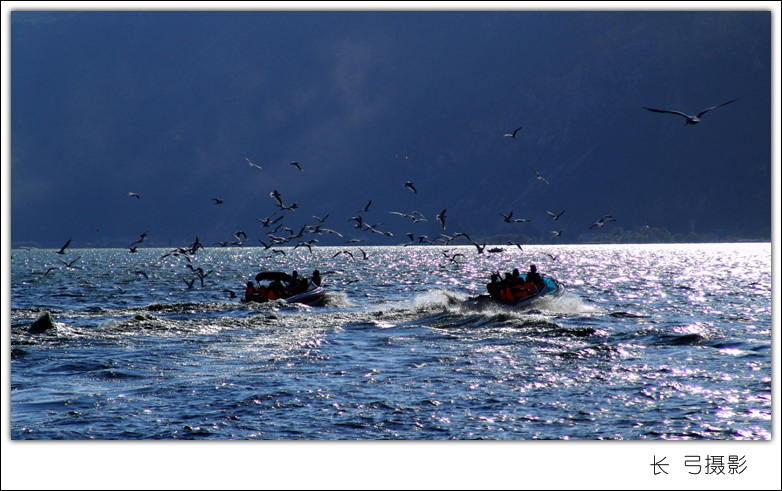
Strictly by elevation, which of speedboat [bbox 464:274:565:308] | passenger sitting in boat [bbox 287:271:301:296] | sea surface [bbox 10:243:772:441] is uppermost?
passenger sitting in boat [bbox 287:271:301:296]

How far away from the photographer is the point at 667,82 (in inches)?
5522

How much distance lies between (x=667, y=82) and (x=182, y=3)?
144m

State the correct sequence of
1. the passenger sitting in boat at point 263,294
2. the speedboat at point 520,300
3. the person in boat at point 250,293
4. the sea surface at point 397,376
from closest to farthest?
the sea surface at point 397,376
the speedboat at point 520,300
the passenger sitting in boat at point 263,294
the person in boat at point 250,293

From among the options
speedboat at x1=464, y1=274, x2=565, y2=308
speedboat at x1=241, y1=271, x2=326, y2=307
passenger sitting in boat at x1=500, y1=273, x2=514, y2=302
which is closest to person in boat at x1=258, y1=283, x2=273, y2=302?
speedboat at x1=241, y1=271, x2=326, y2=307

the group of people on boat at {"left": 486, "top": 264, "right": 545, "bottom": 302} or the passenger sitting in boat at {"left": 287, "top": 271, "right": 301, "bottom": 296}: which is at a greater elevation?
the passenger sitting in boat at {"left": 287, "top": 271, "right": 301, "bottom": 296}

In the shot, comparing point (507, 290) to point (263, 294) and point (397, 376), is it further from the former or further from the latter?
point (397, 376)

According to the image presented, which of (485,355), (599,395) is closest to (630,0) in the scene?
(599,395)

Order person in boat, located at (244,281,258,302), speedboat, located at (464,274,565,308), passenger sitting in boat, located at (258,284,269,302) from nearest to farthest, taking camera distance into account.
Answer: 1. speedboat, located at (464,274,565,308)
2. passenger sitting in boat, located at (258,284,269,302)
3. person in boat, located at (244,281,258,302)

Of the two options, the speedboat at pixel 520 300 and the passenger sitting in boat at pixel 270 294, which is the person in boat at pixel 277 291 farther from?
the speedboat at pixel 520 300

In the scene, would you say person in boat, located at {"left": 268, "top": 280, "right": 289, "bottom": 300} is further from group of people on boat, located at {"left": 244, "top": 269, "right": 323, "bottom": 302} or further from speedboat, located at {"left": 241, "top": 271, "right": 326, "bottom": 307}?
speedboat, located at {"left": 241, "top": 271, "right": 326, "bottom": 307}

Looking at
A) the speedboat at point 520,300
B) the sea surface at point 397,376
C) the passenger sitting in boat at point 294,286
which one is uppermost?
the passenger sitting in boat at point 294,286

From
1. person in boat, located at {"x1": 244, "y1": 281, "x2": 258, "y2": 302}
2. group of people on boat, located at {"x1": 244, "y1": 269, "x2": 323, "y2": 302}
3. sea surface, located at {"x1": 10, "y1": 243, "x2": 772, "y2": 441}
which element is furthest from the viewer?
person in boat, located at {"x1": 244, "y1": 281, "x2": 258, "y2": 302}

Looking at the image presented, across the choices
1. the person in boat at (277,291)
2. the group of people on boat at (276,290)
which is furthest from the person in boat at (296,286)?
the person in boat at (277,291)

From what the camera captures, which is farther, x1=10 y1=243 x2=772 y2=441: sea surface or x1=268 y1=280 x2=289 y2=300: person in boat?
x1=268 y1=280 x2=289 y2=300: person in boat
